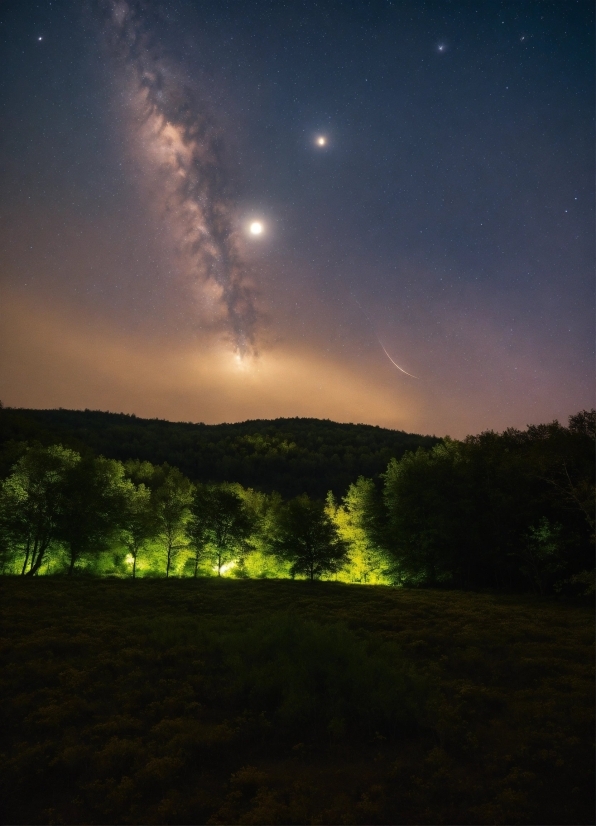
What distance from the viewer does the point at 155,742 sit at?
10469mm

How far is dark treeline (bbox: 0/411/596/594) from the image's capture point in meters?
36.6

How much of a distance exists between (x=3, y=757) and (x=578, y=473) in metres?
31.8

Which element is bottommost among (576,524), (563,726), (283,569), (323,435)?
(283,569)

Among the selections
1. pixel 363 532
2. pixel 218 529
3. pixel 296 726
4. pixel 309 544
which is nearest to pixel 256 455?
pixel 218 529

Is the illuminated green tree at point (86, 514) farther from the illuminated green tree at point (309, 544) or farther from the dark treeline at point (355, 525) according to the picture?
the illuminated green tree at point (309, 544)

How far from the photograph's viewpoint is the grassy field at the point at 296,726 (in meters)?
8.43

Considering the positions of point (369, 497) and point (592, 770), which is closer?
point (592, 770)

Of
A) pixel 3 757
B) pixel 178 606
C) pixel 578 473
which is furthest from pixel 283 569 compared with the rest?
pixel 3 757

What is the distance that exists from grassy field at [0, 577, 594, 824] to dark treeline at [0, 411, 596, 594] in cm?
1781

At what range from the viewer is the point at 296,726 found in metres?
11.2

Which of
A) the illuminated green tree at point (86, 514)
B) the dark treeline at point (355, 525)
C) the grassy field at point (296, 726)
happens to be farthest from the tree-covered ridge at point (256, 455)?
the grassy field at point (296, 726)

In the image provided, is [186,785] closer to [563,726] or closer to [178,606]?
[563,726]

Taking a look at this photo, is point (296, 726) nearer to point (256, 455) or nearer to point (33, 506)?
point (33, 506)

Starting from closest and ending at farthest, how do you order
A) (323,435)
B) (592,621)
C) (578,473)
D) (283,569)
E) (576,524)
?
(592,621) → (578,473) → (576,524) → (283,569) → (323,435)
